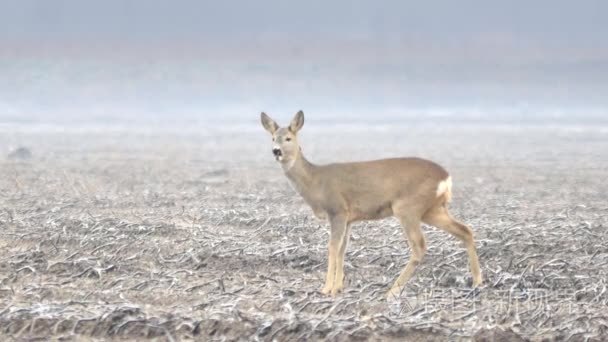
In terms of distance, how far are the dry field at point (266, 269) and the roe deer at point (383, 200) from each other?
320 millimetres

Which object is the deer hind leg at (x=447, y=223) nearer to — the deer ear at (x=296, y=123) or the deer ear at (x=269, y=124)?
the deer ear at (x=296, y=123)

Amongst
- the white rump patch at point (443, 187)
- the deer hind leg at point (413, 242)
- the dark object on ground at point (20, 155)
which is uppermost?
the white rump patch at point (443, 187)

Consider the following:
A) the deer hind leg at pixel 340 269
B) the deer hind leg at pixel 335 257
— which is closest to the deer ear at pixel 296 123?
the deer hind leg at pixel 335 257

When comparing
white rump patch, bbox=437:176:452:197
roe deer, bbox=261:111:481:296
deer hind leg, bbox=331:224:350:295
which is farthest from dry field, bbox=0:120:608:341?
white rump patch, bbox=437:176:452:197

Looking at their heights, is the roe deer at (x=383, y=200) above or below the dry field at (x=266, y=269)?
above

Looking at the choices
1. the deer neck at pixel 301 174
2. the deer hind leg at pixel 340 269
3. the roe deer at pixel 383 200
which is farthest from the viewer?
the deer neck at pixel 301 174

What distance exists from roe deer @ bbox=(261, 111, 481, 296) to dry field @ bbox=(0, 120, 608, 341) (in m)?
0.32

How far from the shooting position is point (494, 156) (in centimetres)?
4391

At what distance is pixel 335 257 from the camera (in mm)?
12031

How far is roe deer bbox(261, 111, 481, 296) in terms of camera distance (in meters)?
12.0

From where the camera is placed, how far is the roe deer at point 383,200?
1202cm

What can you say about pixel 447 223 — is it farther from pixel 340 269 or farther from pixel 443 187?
pixel 340 269

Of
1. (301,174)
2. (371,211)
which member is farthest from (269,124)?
(371,211)

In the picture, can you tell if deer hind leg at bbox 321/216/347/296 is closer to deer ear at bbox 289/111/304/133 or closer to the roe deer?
the roe deer
